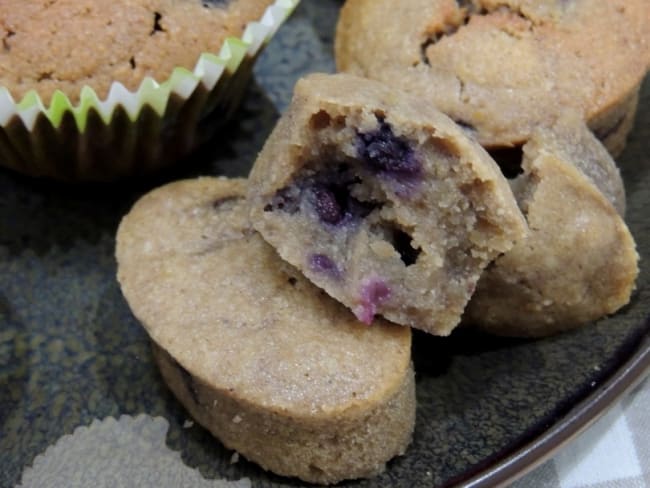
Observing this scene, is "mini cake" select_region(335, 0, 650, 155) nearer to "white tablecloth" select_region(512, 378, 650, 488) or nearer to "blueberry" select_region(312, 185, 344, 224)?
"blueberry" select_region(312, 185, 344, 224)

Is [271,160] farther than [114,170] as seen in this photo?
No

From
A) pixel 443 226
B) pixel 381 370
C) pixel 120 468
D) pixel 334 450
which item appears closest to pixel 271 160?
pixel 443 226

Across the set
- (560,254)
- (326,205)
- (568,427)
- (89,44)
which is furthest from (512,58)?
(89,44)

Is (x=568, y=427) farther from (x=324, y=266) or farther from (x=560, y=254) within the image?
(x=324, y=266)

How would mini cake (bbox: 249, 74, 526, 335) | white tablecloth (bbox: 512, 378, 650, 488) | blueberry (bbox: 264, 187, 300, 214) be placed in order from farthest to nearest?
white tablecloth (bbox: 512, 378, 650, 488), blueberry (bbox: 264, 187, 300, 214), mini cake (bbox: 249, 74, 526, 335)

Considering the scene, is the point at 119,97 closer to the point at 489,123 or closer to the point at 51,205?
the point at 51,205

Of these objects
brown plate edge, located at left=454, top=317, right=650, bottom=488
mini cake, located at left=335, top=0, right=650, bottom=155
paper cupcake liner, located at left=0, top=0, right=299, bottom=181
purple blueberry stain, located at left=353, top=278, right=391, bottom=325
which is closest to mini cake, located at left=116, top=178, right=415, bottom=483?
purple blueberry stain, located at left=353, top=278, right=391, bottom=325
